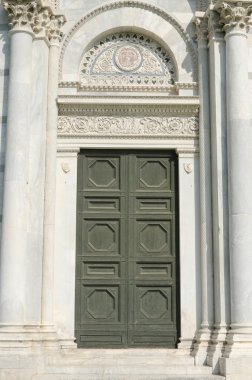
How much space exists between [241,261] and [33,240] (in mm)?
4024

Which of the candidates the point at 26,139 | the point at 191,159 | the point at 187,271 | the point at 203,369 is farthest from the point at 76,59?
the point at 203,369

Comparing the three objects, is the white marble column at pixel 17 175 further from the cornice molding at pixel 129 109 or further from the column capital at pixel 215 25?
the column capital at pixel 215 25

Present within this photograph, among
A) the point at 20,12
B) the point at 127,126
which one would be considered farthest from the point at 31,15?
the point at 127,126

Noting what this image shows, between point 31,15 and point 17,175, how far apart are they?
335 cm

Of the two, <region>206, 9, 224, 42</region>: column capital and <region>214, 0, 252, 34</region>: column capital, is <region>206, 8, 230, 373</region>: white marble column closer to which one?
<region>206, 9, 224, 42</region>: column capital

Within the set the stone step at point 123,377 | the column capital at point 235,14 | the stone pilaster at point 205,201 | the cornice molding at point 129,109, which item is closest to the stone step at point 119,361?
the stone pilaster at point 205,201

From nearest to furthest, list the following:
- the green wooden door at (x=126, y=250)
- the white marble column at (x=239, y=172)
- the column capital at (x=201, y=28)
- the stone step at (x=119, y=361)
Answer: the white marble column at (x=239, y=172)
the stone step at (x=119, y=361)
the green wooden door at (x=126, y=250)
the column capital at (x=201, y=28)

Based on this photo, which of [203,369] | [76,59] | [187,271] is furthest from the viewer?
[76,59]

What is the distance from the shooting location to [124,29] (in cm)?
1374

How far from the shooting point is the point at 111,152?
43.9 ft

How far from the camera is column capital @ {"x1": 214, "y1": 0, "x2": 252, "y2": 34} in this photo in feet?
41.3

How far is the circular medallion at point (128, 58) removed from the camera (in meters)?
13.7

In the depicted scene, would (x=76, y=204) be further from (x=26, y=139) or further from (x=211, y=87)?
(x=211, y=87)

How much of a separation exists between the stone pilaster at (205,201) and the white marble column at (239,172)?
667 mm
